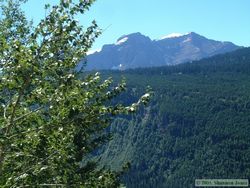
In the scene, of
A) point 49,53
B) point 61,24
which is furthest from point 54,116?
point 61,24

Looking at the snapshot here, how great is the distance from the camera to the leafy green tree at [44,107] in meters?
12.7

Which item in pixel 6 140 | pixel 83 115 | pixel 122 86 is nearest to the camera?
pixel 6 140

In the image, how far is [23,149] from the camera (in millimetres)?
13508

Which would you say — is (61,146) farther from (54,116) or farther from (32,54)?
(32,54)

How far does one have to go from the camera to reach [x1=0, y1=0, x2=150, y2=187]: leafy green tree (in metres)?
12.7

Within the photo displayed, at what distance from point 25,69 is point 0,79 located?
858 millimetres

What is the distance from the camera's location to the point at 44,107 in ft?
44.0

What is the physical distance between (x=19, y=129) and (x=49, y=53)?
215 centimetres

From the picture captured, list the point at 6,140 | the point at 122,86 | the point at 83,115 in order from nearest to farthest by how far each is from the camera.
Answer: the point at 6,140 < the point at 83,115 < the point at 122,86

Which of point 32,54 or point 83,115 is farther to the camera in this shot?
point 83,115

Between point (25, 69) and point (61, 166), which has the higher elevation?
point (25, 69)

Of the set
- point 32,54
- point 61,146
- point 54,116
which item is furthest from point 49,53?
point 61,146

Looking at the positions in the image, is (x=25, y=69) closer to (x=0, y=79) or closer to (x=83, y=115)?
(x=0, y=79)

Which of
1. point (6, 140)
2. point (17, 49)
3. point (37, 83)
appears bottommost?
point (6, 140)
